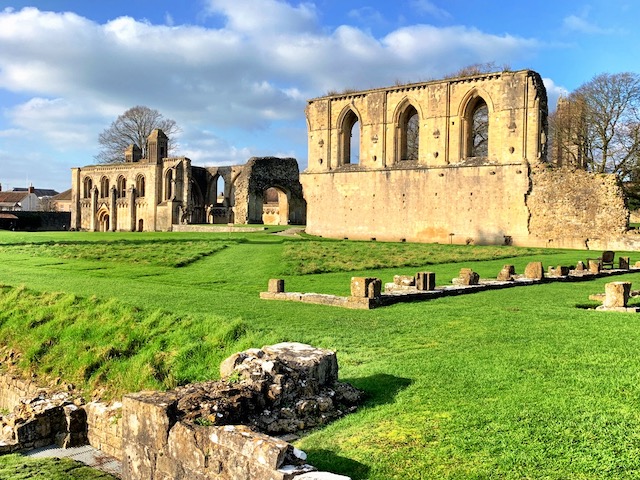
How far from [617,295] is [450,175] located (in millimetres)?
20827

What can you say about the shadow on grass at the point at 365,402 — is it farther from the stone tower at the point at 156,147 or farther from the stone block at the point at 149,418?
the stone tower at the point at 156,147

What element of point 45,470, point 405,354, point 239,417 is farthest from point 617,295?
point 45,470

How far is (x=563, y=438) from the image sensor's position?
442 centimetres

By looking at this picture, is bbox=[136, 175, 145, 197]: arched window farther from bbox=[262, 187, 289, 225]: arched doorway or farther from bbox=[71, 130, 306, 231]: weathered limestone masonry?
bbox=[262, 187, 289, 225]: arched doorway

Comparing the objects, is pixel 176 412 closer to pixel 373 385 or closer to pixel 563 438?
pixel 373 385

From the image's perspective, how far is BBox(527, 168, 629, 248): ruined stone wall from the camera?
27203mm

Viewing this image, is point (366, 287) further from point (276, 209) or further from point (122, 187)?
point (276, 209)

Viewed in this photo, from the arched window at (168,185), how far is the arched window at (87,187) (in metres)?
11.1

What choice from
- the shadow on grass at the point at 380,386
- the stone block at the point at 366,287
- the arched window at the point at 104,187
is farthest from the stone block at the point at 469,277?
the arched window at the point at 104,187

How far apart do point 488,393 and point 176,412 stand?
111 inches

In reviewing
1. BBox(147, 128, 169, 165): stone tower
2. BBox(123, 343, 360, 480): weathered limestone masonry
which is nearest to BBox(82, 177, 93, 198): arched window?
BBox(147, 128, 169, 165): stone tower

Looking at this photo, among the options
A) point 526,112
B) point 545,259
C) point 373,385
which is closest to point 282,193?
point 526,112

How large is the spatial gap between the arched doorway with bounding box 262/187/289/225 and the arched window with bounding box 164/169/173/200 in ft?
27.4

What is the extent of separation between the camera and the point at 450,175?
3094cm
